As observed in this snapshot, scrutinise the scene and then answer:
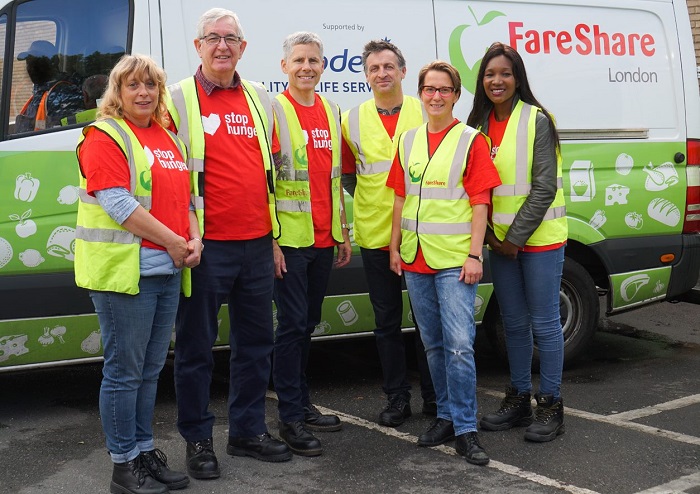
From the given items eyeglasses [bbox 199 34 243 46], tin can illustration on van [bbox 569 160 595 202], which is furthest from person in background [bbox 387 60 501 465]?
tin can illustration on van [bbox 569 160 595 202]

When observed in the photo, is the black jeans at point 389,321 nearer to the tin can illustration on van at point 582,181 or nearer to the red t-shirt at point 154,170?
the red t-shirt at point 154,170

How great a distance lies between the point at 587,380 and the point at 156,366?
9.62ft

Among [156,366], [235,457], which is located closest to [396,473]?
[235,457]

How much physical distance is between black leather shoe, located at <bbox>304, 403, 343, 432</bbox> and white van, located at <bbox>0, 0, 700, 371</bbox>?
669 mm

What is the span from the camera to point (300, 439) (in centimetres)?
462

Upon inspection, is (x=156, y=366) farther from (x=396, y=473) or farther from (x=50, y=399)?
(x=50, y=399)

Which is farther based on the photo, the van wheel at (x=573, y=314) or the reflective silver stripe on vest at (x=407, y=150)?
the van wheel at (x=573, y=314)

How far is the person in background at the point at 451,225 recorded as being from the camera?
450cm

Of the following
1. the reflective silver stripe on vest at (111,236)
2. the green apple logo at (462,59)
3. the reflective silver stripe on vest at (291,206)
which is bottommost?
the reflective silver stripe on vest at (111,236)

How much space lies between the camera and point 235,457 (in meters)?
4.57

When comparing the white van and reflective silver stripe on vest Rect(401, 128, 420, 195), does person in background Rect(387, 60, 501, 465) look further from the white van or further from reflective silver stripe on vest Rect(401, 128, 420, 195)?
the white van

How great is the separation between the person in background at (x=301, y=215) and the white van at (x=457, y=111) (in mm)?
645

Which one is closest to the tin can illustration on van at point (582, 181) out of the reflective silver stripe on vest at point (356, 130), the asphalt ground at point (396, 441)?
the asphalt ground at point (396, 441)

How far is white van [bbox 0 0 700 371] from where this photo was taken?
16.1ft
